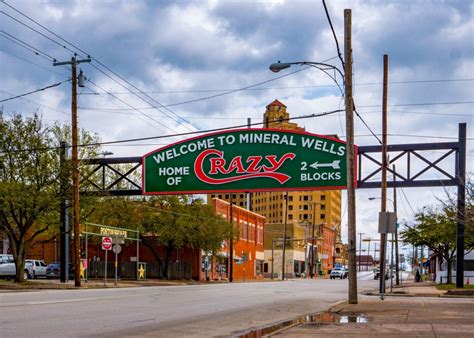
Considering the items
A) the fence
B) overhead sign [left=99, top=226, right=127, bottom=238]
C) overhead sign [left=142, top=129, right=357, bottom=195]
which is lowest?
the fence

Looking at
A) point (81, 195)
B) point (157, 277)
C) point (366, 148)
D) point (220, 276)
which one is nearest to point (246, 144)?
point (366, 148)

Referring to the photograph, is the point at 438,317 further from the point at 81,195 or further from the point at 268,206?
the point at 268,206

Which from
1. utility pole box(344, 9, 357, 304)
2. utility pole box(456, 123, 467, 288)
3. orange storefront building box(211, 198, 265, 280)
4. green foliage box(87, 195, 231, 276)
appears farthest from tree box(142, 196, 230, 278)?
utility pole box(344, 9, 357, 304)

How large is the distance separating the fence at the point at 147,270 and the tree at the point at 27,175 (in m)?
22.3

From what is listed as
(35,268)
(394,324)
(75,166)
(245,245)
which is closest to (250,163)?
(75,166)

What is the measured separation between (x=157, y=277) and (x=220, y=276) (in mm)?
10790

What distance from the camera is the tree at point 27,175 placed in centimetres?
3316

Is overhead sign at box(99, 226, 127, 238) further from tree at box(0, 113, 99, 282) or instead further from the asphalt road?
the asphalt road

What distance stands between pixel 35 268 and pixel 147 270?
427 inches

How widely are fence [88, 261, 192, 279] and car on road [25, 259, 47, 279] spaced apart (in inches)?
194

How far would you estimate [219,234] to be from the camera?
186 ft

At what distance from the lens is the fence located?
189ft

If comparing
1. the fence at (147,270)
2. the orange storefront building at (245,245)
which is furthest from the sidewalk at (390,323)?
the orange storefront building at (245,245)

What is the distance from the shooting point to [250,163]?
101ft
